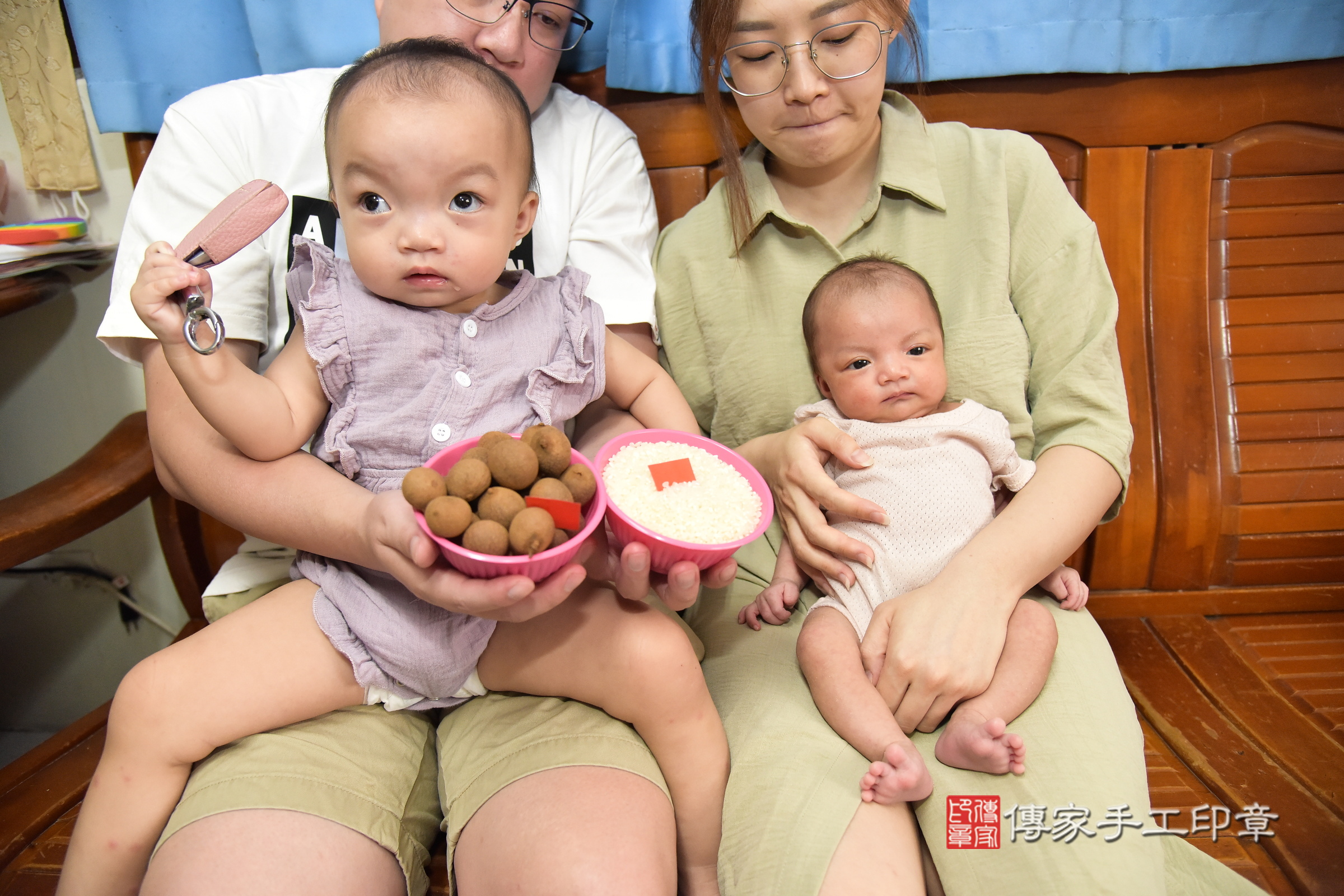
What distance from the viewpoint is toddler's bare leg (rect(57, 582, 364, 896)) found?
1056 mm

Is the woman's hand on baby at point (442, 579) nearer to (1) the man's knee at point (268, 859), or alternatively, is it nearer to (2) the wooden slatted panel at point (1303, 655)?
(1) the man's knee at point (268, 859)

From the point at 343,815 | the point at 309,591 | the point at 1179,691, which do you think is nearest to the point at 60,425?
the point at 309,591

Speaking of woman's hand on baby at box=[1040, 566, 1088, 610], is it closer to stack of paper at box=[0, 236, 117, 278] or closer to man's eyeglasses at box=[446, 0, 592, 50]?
man's eyeglasses at box=[446, 0, 592, 50]

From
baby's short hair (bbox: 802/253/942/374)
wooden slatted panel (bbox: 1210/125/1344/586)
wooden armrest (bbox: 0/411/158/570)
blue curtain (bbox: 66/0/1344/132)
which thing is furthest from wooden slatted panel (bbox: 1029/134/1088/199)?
wooden armrest (bbox: 0/411/158/570)

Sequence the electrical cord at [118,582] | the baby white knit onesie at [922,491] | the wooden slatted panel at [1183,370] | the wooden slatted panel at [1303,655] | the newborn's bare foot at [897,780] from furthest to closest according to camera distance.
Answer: the electrical cord at [118,582], the wooden slatted panel at [1183,370], the wooden slatted panel at [1303,655], the baby white knit onesie at [922,491], the newborn's bare foot at [897,780]

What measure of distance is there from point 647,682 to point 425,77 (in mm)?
831

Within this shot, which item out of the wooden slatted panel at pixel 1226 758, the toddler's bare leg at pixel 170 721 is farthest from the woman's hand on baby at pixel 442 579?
the wooden slatted panel at pixel 1226 758

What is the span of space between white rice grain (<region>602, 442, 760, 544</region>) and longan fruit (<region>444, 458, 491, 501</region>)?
17 centimetres

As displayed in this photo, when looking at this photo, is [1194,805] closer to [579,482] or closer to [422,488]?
[579,482]

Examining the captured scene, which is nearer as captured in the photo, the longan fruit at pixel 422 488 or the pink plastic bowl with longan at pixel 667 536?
the longan fruit at pixel 422 488

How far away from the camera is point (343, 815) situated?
3.47 ft

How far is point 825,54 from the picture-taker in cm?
131

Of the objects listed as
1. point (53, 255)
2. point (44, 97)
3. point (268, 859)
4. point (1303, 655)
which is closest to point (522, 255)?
point (268, 859)

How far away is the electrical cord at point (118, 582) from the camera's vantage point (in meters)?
2.17
